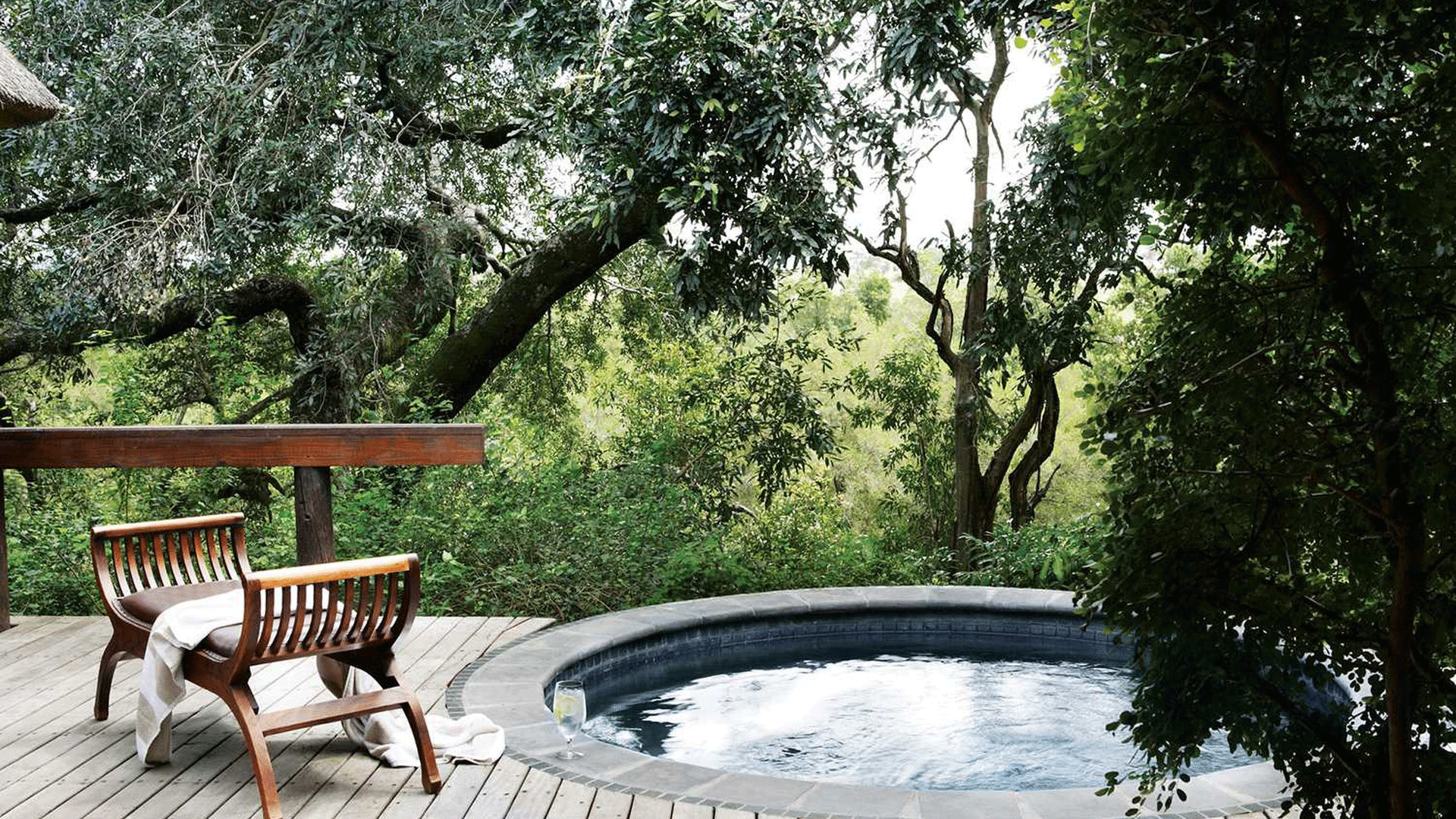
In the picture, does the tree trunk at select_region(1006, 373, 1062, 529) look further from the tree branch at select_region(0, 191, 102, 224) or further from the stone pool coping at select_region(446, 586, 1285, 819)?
the tree branch at select_region(0, 191, 102, 224)

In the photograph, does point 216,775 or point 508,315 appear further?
point 508,315

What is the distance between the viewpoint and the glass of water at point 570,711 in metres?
3.60

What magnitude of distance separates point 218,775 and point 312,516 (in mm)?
1135

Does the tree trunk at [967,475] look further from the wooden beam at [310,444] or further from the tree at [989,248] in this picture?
the wooden beam at [310,444]

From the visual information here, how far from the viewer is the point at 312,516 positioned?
14.5 ft

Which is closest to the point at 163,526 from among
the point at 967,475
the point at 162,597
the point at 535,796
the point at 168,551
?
the point at 168,551

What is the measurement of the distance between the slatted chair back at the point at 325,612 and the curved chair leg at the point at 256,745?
0.35 ft

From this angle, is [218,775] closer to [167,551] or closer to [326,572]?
[326,572]

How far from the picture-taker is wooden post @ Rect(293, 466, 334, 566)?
4406 millimetres

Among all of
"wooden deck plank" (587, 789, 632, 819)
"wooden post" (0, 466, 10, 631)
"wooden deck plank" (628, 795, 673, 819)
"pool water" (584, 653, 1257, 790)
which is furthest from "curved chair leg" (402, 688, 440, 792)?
"wooden post" (0, 466, 10, 631)

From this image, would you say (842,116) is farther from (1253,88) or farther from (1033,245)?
(1253,88)

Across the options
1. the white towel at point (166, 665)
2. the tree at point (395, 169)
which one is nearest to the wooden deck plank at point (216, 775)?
the white towel at point (166, 665)

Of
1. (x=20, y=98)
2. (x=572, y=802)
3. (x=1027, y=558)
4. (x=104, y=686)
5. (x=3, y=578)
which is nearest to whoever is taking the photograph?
(x=572, y=802)

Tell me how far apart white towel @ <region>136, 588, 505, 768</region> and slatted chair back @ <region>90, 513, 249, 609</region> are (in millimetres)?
488
